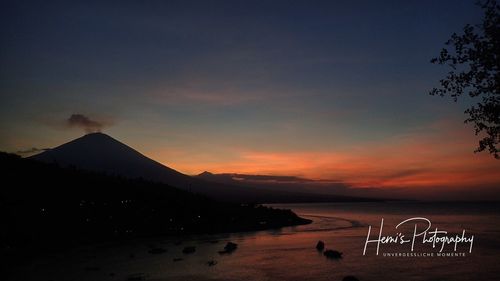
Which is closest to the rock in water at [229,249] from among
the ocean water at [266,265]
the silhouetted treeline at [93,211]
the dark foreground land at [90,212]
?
the ocean water at [266,265]

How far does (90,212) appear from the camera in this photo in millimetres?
86125

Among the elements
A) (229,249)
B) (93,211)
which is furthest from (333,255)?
(93,211)

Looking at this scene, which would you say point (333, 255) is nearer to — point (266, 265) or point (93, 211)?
point (266, 265)

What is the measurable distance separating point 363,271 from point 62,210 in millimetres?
60091

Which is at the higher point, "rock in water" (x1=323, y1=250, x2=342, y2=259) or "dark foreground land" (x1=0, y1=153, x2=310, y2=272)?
"dark foreground land" (x1=0, y1=153, x2=310, y2=272)

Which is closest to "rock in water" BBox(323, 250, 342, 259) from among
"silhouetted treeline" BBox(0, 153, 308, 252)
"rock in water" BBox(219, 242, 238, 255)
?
"rock in water" BBox(219, 242, 238, 255)

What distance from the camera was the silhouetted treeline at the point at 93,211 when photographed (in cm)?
7262

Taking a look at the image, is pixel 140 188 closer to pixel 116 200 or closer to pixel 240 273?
pixel 116 200

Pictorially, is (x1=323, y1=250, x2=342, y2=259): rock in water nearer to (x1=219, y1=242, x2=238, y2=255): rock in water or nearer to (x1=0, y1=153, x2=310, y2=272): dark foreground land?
(x1=219, y1=242, x2=238, y2=255): rock in water

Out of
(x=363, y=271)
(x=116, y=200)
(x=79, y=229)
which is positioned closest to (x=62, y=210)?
(x=79, y=229)

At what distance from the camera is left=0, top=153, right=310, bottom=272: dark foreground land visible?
7062 centimetres

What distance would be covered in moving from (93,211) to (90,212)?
2.68 feet

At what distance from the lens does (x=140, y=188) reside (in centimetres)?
11119

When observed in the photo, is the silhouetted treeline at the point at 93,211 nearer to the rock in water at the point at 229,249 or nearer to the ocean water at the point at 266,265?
the ocean water at the point at 266,265
